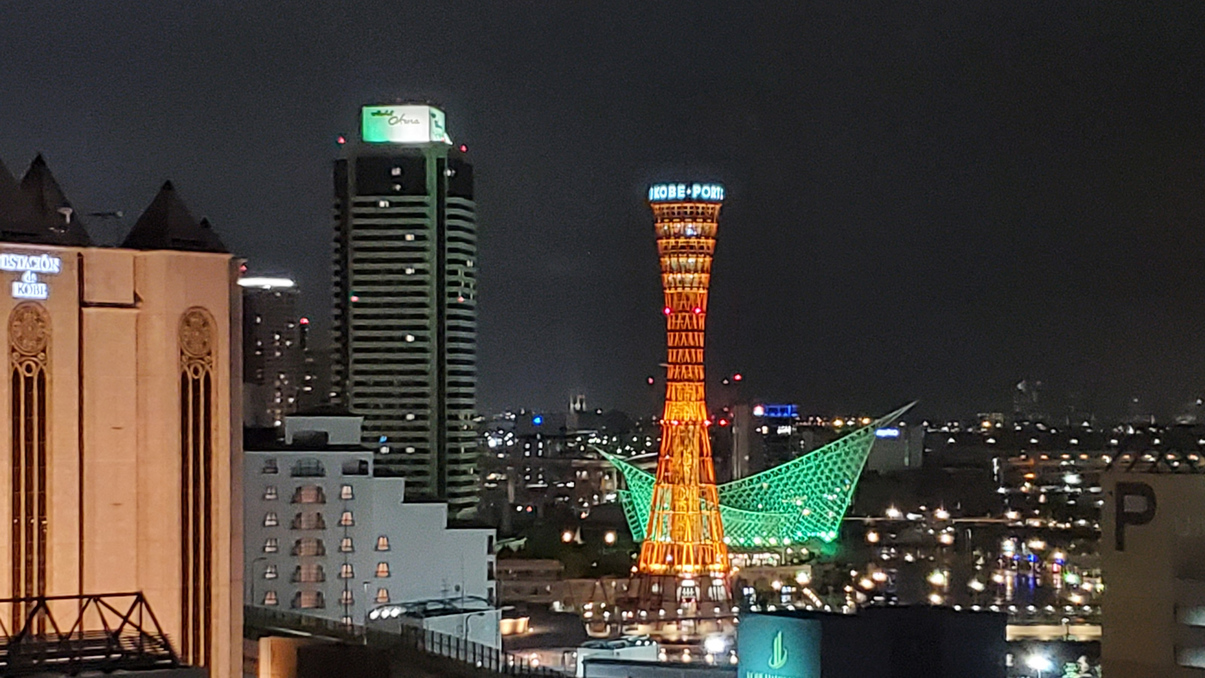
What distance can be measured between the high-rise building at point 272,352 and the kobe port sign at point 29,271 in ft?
41.9

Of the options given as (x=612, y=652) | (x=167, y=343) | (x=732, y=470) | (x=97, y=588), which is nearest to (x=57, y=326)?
(x=167, y=343)

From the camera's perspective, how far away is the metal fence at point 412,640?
15.0 metres

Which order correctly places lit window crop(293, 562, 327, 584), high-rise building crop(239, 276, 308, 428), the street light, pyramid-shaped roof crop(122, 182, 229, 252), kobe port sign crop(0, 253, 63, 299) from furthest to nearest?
high-rise building crop(239, 276, 308, 428)
lit window crop(293, 562, 327, 584)
the street light
pyramid-shaped roof crop(122, 182, 229, 252)
kobe port sign crop(0, 253, 63, 299)

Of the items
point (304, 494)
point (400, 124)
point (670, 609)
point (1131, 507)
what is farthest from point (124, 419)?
point (400, 124)

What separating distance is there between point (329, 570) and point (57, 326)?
10.8 meters

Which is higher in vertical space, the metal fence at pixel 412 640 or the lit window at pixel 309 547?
the lit window at pixel 309 547

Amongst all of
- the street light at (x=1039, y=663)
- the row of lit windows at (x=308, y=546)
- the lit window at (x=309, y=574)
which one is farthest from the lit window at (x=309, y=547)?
the street light at (x=1039, y=663)

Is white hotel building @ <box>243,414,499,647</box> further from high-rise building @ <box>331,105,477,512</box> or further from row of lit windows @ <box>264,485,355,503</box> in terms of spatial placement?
high-rise building @ <box>331,105,477,512</box>

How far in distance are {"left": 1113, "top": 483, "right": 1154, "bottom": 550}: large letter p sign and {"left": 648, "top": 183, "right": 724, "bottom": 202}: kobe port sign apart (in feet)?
41.5

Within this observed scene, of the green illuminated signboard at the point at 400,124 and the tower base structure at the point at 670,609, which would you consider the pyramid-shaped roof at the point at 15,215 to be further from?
the green illuminated signboard at the point at 400,124

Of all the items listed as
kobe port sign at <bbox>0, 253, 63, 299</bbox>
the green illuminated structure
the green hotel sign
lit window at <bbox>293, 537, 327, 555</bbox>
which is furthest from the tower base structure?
kobe port sign at <bbox>0, 253, 63, 299</bbox>

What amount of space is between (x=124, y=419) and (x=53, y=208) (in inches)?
59.7

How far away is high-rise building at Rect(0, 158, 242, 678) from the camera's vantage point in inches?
436

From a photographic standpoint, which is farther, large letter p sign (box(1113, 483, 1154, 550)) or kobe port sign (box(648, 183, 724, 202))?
kobe port sign (box(648, 183, 724, 202))
